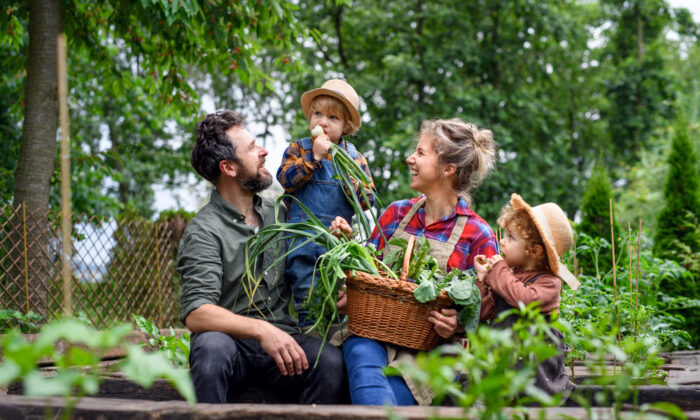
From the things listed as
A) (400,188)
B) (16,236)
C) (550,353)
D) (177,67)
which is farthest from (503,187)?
(550,353)

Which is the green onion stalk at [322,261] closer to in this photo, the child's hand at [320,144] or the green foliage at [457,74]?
the child's hand at [320,144]

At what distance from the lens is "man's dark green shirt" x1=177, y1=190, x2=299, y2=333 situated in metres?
2.25

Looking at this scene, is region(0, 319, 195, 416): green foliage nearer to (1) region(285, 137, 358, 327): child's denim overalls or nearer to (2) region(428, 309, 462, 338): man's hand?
(2) region(428, 309, 462, 338): man's hand

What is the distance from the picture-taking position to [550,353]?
1023 mm

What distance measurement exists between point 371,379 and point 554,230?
2.75 ft

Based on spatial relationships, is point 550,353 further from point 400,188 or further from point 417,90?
point 417,90

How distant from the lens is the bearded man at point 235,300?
2102 millimetres

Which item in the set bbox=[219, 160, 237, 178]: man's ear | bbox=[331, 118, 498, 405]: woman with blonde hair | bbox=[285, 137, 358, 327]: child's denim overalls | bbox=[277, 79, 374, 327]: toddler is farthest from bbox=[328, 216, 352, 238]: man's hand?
bbox=[219, 160, 237, 178]: man's ear

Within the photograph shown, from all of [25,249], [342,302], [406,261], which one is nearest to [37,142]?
[25,249]

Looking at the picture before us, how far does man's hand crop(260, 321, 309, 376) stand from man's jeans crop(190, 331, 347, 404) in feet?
0.41

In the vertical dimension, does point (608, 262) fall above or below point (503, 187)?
below

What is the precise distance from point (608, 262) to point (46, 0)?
5.90 metres

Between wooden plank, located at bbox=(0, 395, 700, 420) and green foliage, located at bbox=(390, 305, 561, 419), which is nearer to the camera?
green foliage, located at bbox=(390, 305, 561, 419)

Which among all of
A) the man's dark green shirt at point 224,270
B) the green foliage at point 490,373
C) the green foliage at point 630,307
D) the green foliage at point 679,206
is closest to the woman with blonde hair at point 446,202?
the man's dark green shirt at point 224,270
